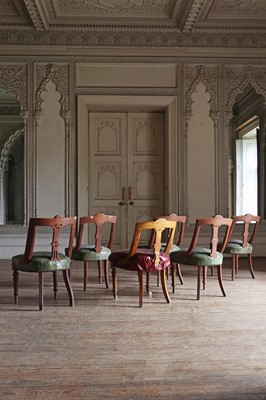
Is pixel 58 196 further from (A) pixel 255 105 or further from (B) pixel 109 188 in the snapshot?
(A) pixel 255 105

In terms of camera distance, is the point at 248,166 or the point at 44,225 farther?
the point at 248,166

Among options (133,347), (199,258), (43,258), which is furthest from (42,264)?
(199,258)

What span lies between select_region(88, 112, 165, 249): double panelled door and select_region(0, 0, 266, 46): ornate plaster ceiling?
1288mm

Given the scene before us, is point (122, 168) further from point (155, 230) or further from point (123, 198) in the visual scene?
point (155, 230)

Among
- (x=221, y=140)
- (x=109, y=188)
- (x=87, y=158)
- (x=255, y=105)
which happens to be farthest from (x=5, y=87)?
(x=255, y=105)

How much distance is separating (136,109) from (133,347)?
5.17 metres

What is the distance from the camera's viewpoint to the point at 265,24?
22.7ft

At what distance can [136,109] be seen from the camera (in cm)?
730

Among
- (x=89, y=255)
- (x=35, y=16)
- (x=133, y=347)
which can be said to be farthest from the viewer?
(x=35, y=16)

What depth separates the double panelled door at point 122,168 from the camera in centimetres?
736

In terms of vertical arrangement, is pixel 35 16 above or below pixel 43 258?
above

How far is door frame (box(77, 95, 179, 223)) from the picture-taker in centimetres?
709

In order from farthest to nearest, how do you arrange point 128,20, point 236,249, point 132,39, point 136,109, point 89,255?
point 136,109 → point 132,39 → point 128,20 → point 236,249 → point 89,255

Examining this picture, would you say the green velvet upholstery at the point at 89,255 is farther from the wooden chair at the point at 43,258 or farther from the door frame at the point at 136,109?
the door frame at the point at 136,109
